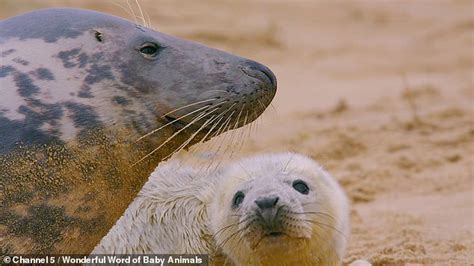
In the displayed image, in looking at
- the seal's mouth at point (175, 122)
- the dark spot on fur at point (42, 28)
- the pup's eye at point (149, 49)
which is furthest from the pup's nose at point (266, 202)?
the dark spot on fur at point (42, 28)

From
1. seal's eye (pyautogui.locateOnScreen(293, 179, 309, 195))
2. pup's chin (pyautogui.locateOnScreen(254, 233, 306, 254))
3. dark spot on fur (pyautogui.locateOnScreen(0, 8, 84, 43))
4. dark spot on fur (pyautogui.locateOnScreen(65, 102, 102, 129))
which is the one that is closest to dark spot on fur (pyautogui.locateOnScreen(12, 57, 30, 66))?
dark spot on fur (pyautogui.locateOnScreen(0, 8, 84, 43))

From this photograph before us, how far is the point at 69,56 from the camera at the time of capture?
3.85 metres

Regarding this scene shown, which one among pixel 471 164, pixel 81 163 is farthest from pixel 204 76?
pixel 471 164

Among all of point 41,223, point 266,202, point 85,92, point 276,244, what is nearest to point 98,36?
point 85,92

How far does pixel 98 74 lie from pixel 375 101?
6013 millimetres

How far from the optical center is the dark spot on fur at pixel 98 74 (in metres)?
3.82

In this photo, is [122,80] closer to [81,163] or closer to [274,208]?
[81,163]

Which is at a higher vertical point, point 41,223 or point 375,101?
point 41,223

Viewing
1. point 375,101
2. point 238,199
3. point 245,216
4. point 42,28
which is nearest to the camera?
point 42,28

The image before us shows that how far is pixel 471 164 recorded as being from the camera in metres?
7.02

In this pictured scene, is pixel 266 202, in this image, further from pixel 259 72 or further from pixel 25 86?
pixel 25 86

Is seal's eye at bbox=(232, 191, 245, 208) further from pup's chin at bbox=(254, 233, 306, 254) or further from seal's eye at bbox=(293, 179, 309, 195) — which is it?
pup's chin at bbox=(254, 233, 306, 254)

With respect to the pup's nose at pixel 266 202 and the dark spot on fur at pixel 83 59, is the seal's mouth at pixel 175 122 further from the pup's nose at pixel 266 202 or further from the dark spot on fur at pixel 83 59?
the pup's nose at pixel 266 202

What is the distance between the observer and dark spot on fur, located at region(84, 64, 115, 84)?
3.82m
